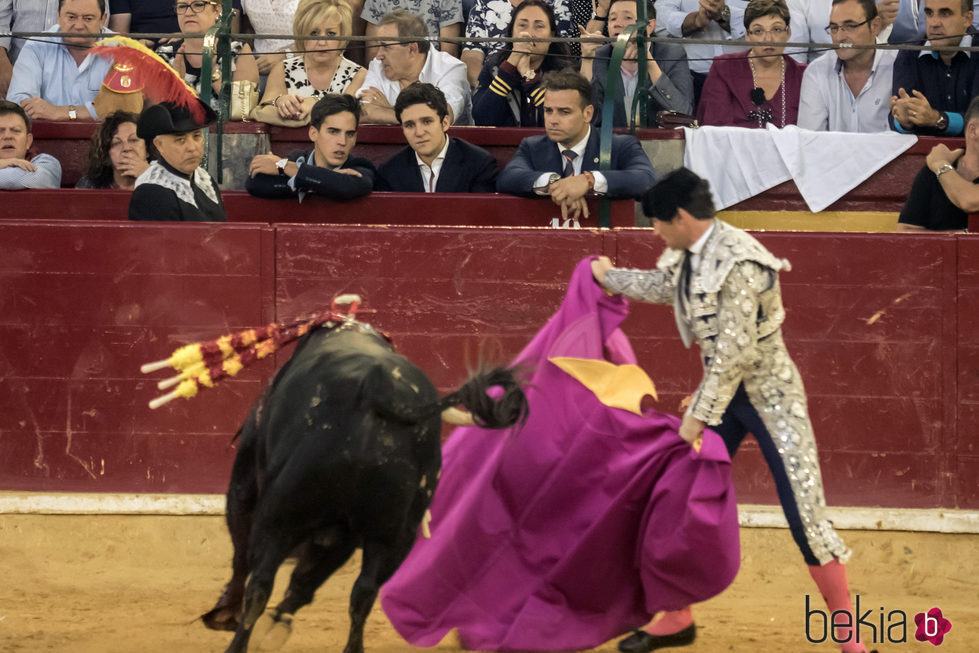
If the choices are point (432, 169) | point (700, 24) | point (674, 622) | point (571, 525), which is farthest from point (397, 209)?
point (674, 622)

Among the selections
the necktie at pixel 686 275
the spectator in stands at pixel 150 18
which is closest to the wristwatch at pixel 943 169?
the necktie at pixel 686 275

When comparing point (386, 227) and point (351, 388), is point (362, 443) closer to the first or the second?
point (351, 388)

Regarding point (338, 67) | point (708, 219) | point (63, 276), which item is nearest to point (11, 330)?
point (63, 276)

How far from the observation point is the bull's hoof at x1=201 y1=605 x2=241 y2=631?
15.0 feet

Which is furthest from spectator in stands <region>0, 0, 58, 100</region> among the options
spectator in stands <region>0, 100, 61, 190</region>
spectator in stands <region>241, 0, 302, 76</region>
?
spectator in stands <region>0, 100, 61, 190</region>

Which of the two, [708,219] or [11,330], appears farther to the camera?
[11,330]

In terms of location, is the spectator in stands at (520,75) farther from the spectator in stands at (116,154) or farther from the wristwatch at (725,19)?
the spectator in stands at (116,154)

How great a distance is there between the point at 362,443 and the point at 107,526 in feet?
9.14

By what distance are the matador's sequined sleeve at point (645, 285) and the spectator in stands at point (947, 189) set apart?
6.88 ft

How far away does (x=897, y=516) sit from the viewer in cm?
598

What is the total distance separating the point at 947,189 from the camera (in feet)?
19.8

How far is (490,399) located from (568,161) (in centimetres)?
287

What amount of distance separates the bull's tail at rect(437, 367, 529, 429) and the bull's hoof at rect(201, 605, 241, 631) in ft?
4.16

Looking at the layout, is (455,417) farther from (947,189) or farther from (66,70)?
(66,70)
